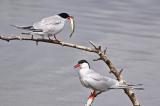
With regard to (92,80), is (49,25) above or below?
above

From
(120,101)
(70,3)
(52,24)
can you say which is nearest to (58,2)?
(70,3)

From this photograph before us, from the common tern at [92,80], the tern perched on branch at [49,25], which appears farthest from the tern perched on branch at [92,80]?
the tern perched on branch at [49,25]

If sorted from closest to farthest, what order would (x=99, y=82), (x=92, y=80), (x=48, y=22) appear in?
(x=99, y=82)
(x=92, y=80)
(x=48, y=22)

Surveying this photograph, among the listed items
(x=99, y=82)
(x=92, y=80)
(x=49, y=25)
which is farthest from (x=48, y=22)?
(x=99, y=82)

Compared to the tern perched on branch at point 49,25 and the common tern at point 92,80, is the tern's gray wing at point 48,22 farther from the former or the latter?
the common tern at point 92,80

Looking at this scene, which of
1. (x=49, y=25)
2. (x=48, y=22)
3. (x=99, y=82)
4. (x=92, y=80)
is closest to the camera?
(x=99, y=82)

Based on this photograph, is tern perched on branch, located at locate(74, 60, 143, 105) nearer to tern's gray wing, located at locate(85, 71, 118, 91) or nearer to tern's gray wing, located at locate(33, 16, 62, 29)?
tern's gray wing, located at locate(85, 71, 118, 91)

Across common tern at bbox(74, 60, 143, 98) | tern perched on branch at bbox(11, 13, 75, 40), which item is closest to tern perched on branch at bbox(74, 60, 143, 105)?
common tern at bbox(74, 60, 143, 98)

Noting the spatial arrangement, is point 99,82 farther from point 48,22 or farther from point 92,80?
point 48,22

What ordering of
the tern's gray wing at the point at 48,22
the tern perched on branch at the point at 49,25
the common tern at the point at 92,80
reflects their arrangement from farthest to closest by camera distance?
the tern's gray wing at the point at 48,22, the tern perched on branch at the point at 49,25, the common tern at the point at 92,80

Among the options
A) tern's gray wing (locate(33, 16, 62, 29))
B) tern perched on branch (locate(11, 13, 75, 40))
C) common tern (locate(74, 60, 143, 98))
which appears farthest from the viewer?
tern's gray wing (locate(33, 16, 62, 29))

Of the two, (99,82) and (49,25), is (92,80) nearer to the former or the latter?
(99,82)

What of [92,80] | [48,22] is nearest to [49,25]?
[48,22]

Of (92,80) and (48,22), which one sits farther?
(48,22)
